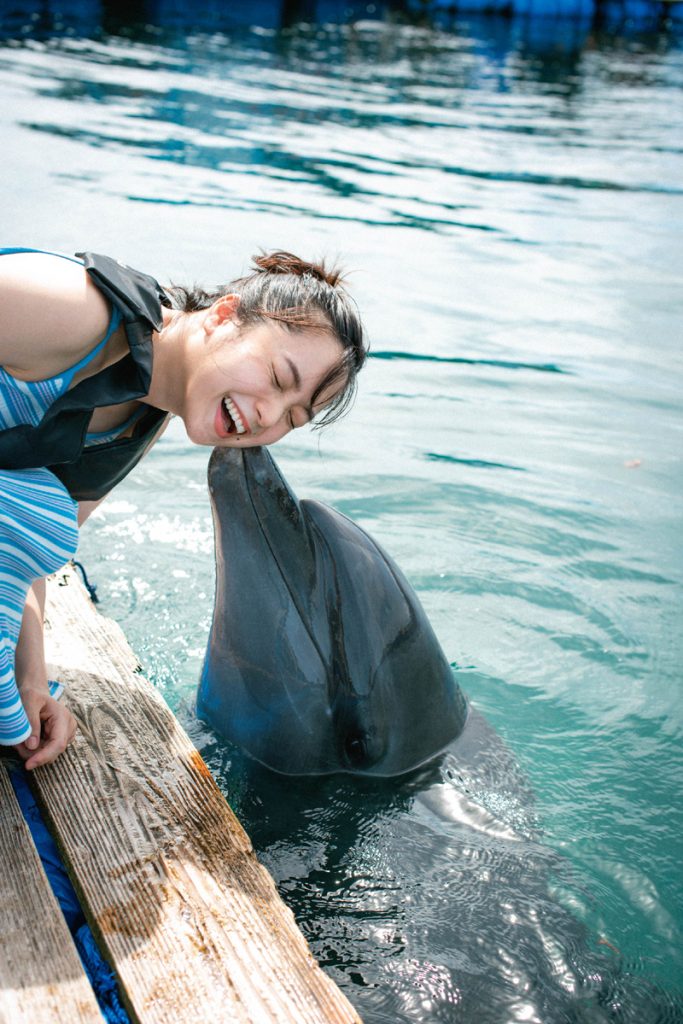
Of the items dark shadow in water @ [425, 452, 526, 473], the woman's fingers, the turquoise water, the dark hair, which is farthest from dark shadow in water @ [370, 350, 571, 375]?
the woman's fingers

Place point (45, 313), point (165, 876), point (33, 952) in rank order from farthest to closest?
point (45, 313) → point (165, 876) → point (33, 952)

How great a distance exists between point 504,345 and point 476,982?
6.04 metres

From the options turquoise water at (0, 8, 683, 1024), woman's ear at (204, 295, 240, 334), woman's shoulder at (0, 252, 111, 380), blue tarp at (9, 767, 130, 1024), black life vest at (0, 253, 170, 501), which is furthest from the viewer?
turquoise water at (0, 8, 683, 1024)

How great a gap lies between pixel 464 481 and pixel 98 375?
3.58m

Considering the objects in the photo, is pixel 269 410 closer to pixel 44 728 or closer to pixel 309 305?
pixel 309 305

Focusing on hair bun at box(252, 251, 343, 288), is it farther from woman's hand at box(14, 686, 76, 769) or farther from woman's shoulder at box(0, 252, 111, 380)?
woman's hand at box(14, 686, 76, 769)

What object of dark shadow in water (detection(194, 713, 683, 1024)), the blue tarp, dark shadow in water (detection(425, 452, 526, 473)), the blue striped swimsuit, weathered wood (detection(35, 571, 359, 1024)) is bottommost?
dark shadow in water (detection(425, 452, 526, 473))

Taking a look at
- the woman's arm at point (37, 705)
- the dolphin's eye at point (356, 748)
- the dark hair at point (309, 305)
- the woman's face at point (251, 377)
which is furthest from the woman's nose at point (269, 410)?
the dolphin's eye at point (356, 748)

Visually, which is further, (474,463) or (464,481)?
(474,463)

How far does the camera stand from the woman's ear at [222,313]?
9.46ft

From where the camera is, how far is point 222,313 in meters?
2.91

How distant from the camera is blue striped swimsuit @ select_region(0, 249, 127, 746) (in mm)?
2635

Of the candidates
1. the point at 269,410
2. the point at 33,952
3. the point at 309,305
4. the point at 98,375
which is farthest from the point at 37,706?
the point at 309,305

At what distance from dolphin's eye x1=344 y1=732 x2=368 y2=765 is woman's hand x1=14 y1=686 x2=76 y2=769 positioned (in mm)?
840
